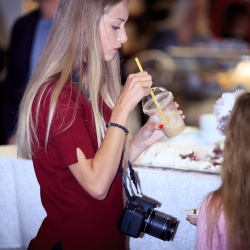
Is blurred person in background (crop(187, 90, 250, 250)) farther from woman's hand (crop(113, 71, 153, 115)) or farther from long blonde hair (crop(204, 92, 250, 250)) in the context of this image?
woman's hand (crop(113, 71, 153, 115))

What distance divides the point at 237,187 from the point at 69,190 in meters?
0.47

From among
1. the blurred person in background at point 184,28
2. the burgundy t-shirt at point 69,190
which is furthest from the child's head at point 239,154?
the blurred person in background at point 184,28

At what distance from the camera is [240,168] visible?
1624 mm

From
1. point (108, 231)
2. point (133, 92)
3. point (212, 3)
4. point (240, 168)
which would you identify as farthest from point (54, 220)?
point (212, 3)

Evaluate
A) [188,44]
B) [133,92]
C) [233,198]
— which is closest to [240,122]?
[233,198]

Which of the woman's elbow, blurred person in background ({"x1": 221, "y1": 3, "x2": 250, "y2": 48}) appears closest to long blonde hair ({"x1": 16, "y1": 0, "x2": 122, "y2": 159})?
the woman's elbow

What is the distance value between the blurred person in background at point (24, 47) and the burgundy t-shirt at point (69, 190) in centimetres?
179

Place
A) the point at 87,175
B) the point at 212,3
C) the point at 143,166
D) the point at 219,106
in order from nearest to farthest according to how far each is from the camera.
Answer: the point at 87,175 → the point at 219,106 → the point at 143,166 → the point at 212,3

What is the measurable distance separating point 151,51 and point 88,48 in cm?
501

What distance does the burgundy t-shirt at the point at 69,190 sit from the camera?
151cm

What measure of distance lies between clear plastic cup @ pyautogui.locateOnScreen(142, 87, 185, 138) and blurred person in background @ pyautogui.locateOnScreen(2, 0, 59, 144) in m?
1.66

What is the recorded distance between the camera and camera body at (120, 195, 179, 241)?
166 cm

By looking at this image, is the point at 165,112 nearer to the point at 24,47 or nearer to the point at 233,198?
the point at 233,198

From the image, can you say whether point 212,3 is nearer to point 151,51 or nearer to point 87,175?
point 151,51
